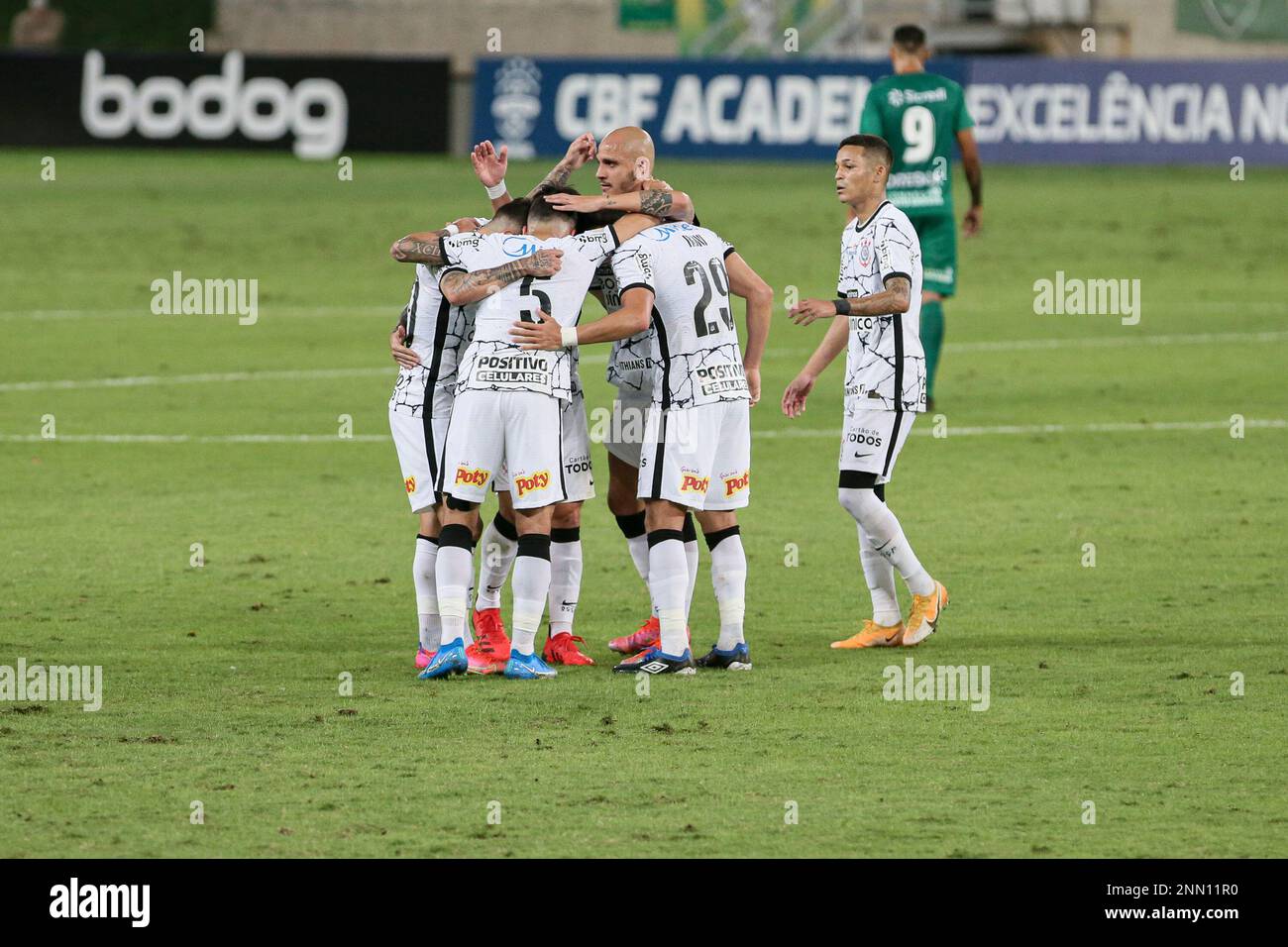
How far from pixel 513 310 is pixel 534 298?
0.10 meters

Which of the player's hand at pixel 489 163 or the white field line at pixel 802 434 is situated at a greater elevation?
the player's hand at pixel 489 163

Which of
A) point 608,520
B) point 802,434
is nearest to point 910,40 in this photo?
point 802,434

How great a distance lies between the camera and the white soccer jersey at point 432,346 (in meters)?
9.52

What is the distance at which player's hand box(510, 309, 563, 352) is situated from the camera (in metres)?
8.95

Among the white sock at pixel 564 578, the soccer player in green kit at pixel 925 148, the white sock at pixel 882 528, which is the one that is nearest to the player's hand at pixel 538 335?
the white sock at pixel 564 578

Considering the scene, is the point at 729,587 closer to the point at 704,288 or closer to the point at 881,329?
the point at 704,288

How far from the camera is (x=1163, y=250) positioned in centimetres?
2733

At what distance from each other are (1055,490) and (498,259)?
6.16 meters

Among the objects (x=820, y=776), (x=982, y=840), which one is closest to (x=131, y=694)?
(x=820, y=776)

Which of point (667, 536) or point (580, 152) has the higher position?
point (580, 152)

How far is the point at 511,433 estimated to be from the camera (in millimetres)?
9039

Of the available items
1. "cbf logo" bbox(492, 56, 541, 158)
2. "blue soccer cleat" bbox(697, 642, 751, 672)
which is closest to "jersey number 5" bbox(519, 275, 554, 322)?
"blue soccer cleat" bbox(697, 642, 751, 672)

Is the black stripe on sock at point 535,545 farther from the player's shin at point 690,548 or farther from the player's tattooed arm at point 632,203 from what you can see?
the player's tattooed arm at point 632,203

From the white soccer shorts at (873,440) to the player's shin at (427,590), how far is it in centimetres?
188
